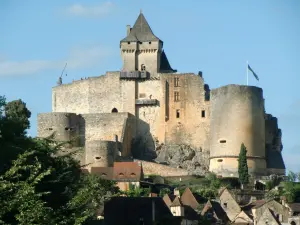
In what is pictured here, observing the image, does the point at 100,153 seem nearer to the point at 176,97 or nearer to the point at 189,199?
the point at 176,97

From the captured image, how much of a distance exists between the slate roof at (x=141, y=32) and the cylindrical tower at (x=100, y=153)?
9.16 meters

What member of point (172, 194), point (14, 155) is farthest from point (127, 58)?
point (14, 155)

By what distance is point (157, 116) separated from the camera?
251 feet

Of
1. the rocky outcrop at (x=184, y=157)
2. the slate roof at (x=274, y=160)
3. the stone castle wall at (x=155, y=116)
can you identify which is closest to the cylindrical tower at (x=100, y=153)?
the stone castle wall at (x=155, y=116)

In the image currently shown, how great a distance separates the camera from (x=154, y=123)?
76.6m

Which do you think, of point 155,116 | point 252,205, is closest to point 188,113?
point 155,116

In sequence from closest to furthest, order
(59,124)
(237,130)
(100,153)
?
1. (237,130)
2. (100,153)
3. (59,124)

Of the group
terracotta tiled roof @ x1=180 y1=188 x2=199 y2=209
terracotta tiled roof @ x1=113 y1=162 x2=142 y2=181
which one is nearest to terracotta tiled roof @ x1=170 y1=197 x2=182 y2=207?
terracotta tiled roof @ x1=180 y1=188 x2=199 y2=209

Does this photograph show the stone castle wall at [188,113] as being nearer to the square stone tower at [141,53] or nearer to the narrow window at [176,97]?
the narrow window at [176,97]

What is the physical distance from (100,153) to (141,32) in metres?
11.3

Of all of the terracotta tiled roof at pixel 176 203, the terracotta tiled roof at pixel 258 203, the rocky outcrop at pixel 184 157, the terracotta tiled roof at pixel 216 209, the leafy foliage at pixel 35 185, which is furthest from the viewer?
the rocky outcrop at pixel 184 157

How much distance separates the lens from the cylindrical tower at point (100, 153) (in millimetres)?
71688

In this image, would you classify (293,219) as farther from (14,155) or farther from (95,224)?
(14,155)

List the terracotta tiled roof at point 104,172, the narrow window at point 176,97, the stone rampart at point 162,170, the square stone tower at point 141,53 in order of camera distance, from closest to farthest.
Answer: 1. the terracotta tiled roof at point 104,172
2. the stone rampart at point 162,170
3. the narrow window at point 176,97
4. the square stone tower at point 141,53
